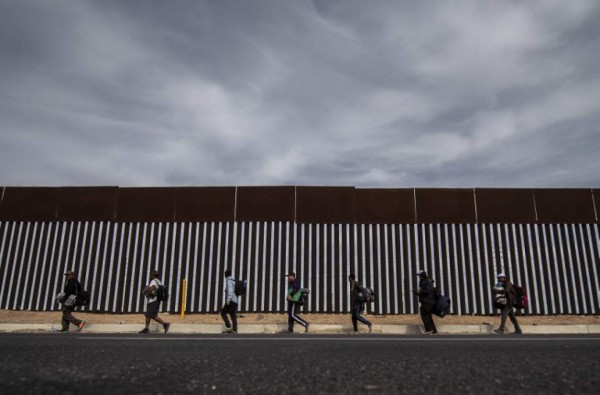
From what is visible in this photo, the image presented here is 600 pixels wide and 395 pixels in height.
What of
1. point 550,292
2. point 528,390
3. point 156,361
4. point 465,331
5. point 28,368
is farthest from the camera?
point 550,292

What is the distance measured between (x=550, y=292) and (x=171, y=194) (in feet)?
46.2

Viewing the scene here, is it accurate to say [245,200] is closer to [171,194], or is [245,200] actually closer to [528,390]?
[171,194]

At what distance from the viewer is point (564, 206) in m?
16.7

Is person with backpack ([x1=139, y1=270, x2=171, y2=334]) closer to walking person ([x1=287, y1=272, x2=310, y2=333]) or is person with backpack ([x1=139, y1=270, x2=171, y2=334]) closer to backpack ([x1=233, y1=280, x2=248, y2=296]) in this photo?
backpack ([x1=233, y1=280, x2=248, y2=296])

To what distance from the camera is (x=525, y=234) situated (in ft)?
54.3

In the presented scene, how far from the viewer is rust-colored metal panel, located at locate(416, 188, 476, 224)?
16609 mm

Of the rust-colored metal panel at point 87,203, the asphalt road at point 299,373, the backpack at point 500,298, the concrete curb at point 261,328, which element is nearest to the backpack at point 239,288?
the concrete curb at point 261,328

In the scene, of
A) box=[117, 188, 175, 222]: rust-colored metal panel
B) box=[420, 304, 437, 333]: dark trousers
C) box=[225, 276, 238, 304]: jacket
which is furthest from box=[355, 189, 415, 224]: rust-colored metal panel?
box=[117, 188, 175, 222]: rust-colored metal panel

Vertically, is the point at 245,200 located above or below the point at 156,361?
above

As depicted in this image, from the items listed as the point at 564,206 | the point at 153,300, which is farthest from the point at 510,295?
the point at 153,300

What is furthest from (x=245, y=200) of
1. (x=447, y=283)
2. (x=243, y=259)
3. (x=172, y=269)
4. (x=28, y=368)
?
(x=28, y=368)

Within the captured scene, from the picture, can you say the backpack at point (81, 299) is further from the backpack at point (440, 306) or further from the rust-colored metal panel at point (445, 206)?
the rust-colored metal panel at point (445, 206)

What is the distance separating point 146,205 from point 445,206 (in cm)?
1109

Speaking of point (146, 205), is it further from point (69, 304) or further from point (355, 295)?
point (355, 295)
